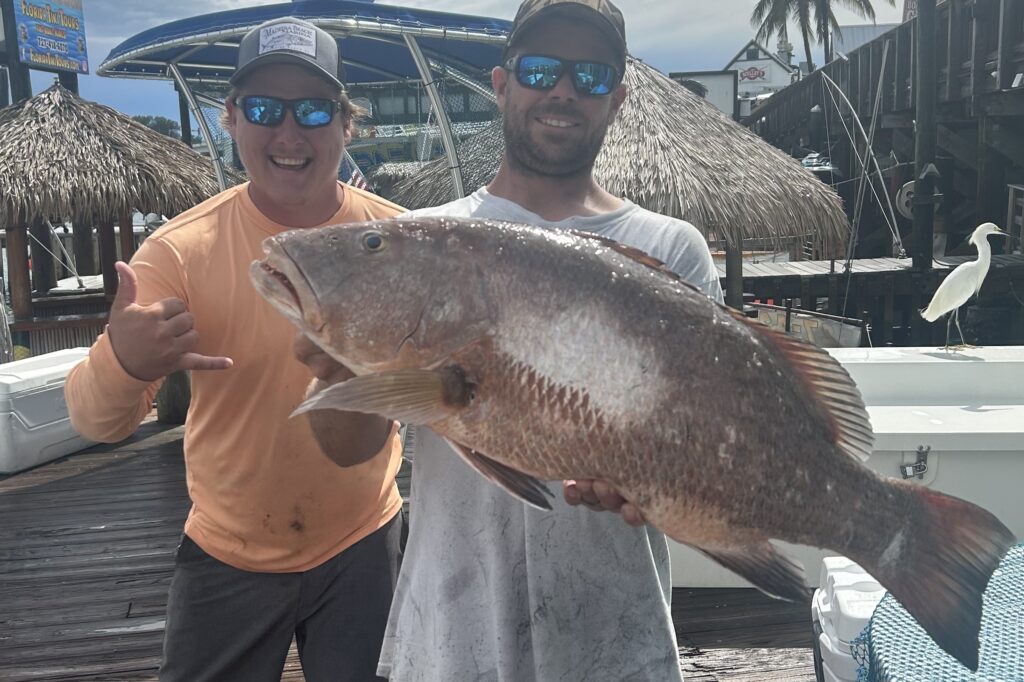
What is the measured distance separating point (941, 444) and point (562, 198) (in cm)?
281

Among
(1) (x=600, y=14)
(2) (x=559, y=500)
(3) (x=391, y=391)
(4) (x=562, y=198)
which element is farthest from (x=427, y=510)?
(1) (x=600, y=14)

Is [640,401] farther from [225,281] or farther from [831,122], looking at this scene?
[831,122]

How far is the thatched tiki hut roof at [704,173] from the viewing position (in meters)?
9.97

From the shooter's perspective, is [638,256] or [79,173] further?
[79,173]

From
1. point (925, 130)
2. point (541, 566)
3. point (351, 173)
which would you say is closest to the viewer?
point (541, 566)

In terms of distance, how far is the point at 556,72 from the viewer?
1.99 metres

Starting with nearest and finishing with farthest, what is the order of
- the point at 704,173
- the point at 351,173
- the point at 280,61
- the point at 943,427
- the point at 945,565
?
the point at 945,565 → the point at 280,61 → the point at 943,427 → the point at 704,173 → the point at 351,173

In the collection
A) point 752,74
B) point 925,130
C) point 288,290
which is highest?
point 752,74

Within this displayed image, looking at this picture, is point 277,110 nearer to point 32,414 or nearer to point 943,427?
point 943,427

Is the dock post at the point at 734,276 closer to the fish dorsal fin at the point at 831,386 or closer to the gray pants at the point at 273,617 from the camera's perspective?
the gray pants at the point at 273,617

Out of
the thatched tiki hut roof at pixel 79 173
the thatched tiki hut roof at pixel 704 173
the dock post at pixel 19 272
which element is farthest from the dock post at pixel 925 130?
the dock post at pixel 19 272

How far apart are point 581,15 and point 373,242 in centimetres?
86

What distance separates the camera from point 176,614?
93.6 inches

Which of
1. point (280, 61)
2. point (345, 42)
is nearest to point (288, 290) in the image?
point (280, 61)
